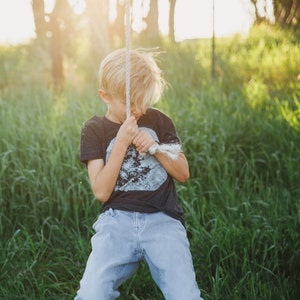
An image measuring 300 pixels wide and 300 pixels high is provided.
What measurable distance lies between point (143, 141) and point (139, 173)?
0.50ft

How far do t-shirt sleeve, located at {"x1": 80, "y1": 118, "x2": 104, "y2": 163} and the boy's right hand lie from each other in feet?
0.44

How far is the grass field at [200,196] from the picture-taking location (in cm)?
239

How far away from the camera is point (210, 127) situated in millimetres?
3721

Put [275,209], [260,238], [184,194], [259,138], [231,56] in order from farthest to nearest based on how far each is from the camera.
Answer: [231,56]
[259,138]
[184,194]
[275,209]
[260,238]

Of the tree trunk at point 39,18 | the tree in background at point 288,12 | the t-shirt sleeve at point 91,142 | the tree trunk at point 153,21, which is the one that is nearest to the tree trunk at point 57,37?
the tree trunk at point 39,18

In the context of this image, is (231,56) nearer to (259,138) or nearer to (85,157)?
(259,138)

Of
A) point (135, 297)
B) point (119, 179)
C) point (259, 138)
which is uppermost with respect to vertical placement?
point (119, 179)

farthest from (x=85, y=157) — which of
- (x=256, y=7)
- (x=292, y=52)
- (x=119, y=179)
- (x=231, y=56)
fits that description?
(x=256, y=7)

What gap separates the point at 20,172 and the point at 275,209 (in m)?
1.61

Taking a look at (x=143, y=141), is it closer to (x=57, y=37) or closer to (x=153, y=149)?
(x=153, y=149)

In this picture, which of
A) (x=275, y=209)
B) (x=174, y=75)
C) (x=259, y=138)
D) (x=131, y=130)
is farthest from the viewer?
(x=174, y=75)

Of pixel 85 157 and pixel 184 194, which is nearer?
pixel 85 157

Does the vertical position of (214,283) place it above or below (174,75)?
below

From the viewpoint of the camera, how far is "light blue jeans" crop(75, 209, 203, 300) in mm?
1597
